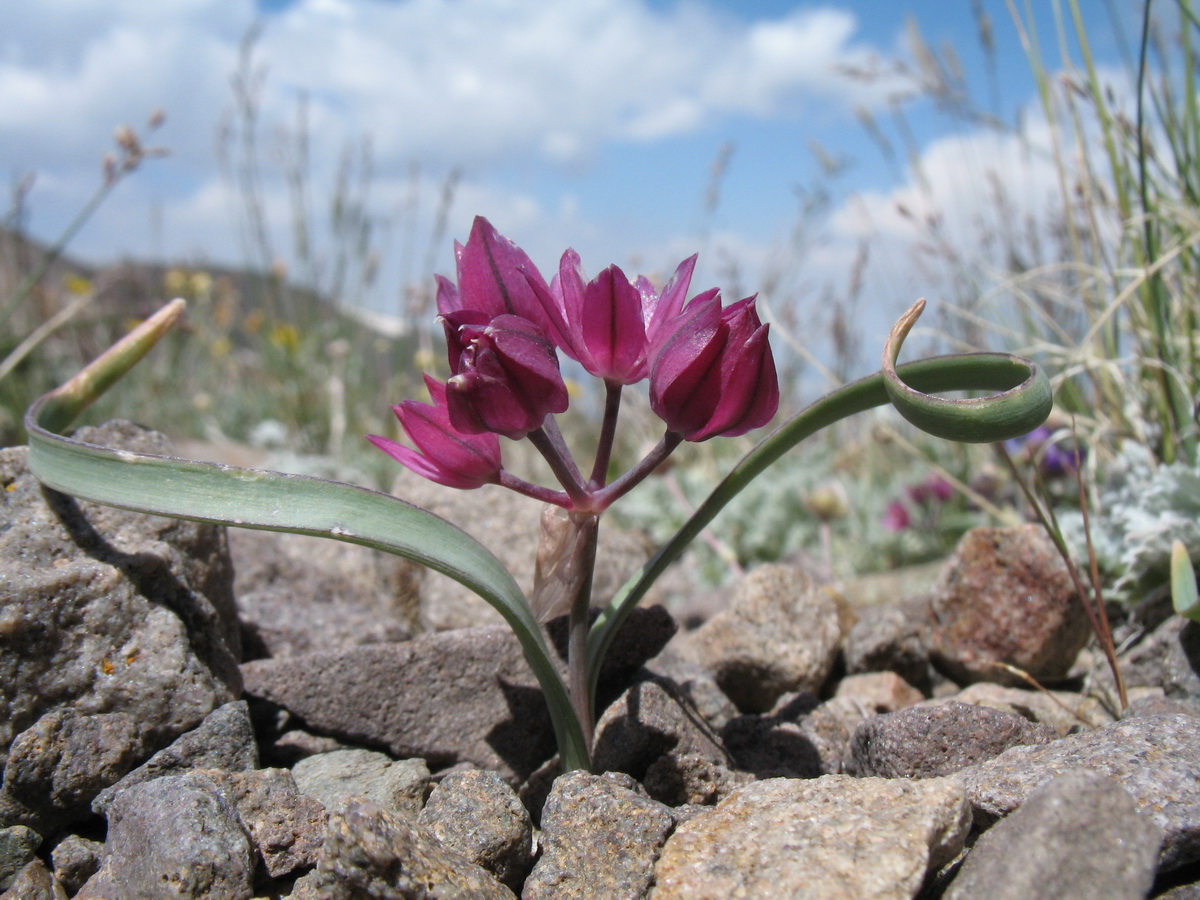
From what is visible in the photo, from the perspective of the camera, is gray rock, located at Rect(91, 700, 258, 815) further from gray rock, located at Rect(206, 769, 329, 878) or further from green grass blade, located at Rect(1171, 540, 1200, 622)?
green grass blade, located at Rect(1171, 540, 1200, 622)

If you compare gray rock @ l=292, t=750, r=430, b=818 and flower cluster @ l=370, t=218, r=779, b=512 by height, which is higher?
flower cluster @ l=370, t=218, r=779, b=512

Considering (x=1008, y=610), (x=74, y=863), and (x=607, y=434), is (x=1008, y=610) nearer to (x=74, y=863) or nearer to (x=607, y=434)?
(x=607, y=434)

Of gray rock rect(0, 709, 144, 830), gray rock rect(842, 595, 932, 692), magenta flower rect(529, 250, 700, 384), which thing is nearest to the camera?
magenta flower rect(529, 250, 700, 384)

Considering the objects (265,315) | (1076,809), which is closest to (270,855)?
(1076,809)

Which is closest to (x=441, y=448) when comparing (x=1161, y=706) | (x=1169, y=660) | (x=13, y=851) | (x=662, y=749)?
(x=662, y=749)

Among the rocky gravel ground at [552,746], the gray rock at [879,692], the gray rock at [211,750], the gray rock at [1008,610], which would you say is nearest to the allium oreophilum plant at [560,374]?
the rocky gravel ground at [552,746]

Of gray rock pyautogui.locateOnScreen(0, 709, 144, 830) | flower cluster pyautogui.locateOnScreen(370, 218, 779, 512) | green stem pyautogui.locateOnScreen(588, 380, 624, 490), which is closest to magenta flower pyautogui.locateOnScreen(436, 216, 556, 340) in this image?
flower cluster pyautogui.locateOnScreen(370, 218, 779, 512)
